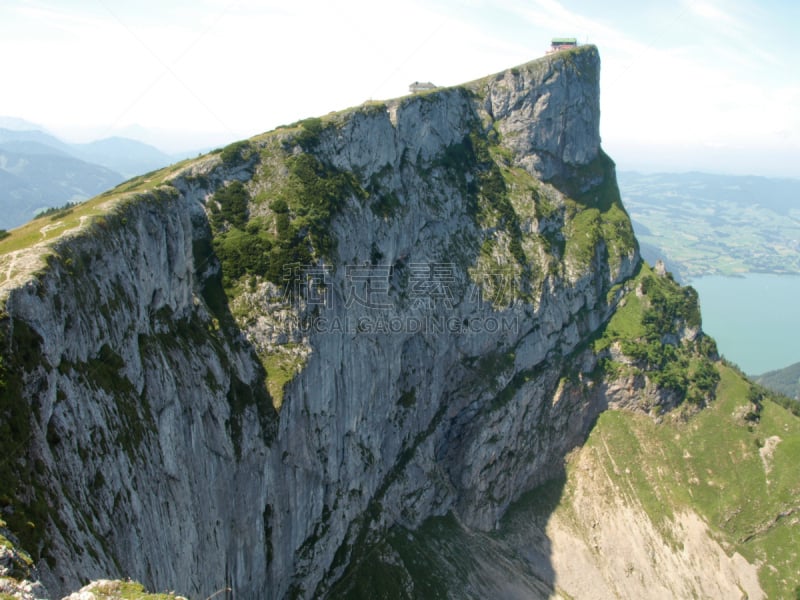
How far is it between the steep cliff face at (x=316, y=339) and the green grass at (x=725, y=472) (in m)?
11.2

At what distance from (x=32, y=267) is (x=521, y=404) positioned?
9083cm

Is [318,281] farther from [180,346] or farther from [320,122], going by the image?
[320,122]

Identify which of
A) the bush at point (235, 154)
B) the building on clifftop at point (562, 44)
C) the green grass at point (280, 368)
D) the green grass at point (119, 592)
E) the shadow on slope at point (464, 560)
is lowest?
the shadow on slope at point (464, 560)

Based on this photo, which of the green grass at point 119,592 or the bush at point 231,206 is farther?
the bush at point 231,206

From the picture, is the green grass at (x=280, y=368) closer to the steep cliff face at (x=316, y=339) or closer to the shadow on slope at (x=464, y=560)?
the steep cliff face at (x=316, y=339)

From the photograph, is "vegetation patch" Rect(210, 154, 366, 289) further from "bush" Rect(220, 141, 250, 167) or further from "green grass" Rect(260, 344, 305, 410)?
"green grass" Rect(260, 344, 305, 410)

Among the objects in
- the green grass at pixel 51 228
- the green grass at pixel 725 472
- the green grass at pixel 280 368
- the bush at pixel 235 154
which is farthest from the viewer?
the green grass at pixel 725 472

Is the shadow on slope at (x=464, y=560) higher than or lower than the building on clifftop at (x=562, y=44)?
lower

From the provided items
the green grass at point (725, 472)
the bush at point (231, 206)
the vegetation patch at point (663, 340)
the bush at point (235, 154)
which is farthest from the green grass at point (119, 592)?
the vegetation patch at point (663, 340)

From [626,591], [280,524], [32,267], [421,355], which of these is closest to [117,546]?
[32,267]

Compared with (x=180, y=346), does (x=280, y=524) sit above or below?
below

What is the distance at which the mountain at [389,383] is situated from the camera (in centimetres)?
3675

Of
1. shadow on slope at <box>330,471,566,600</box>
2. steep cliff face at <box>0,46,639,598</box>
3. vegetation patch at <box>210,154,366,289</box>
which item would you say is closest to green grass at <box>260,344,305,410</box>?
steep cliff face at <box>0,46,639,598</box>

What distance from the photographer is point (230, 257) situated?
66.6 metres
